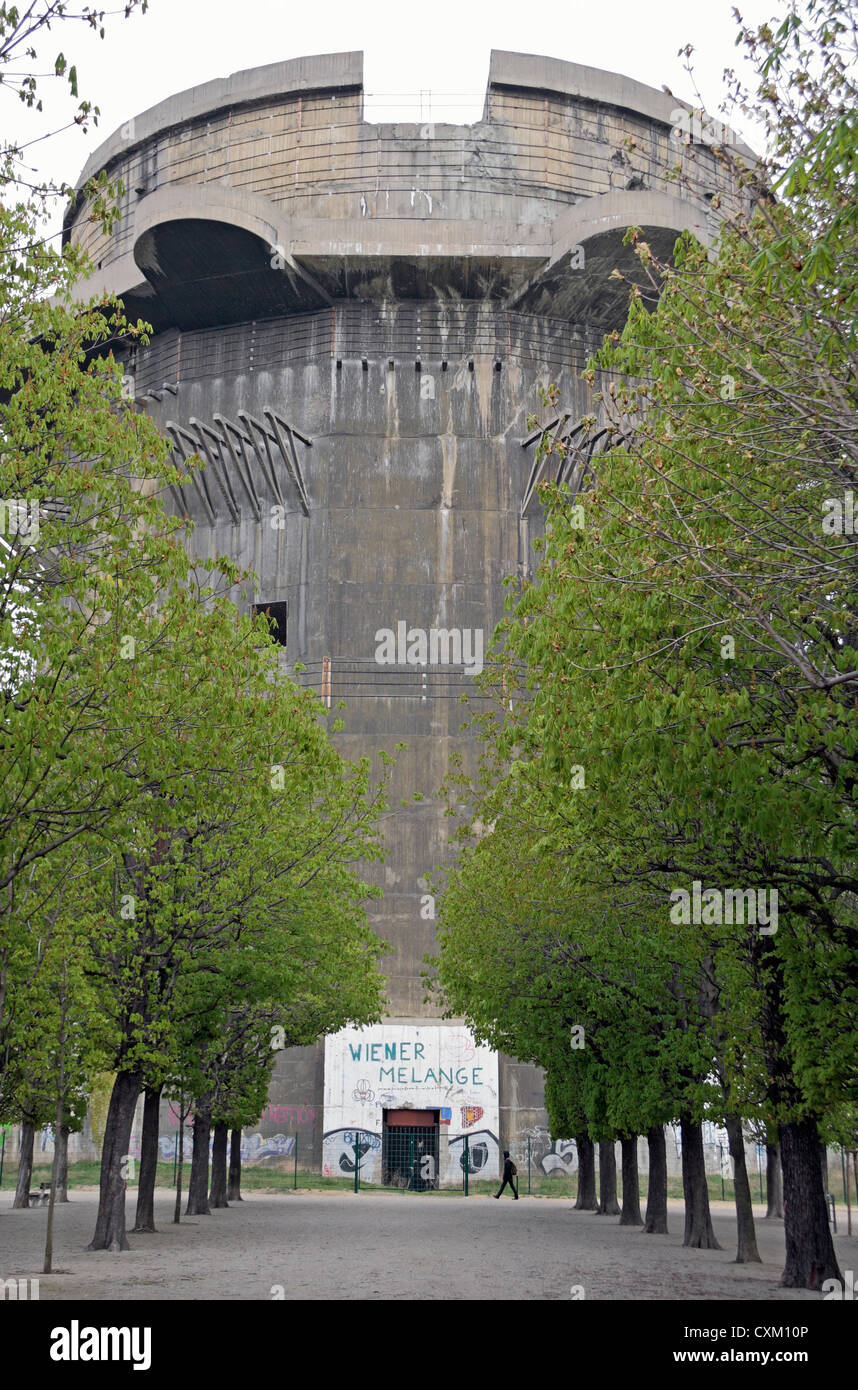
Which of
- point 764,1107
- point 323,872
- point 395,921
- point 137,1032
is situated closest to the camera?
point 764,1107

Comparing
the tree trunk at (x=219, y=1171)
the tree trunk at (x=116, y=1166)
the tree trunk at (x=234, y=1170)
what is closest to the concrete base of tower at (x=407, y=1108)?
the tree trunk at (x=234, y=1170)

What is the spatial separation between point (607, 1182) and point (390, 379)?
35.9 metres

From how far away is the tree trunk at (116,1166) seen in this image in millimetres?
24172

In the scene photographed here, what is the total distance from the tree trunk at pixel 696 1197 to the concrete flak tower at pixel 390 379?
26380 millimetres

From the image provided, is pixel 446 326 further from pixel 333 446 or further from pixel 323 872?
pixel 323 872

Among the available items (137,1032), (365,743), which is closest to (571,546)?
(137,1032)

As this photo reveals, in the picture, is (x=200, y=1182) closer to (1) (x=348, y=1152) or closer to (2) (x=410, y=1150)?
(1) (x=348, y=1152)

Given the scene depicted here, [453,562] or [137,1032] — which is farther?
[453,562]

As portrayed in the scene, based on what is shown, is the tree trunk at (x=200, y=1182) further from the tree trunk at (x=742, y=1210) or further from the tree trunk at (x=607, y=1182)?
the tree trunk at (x=742, y=1210)

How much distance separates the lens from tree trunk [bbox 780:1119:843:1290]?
1941 cm

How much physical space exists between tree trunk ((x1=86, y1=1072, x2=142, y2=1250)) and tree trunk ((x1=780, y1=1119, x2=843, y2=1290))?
1148 cm

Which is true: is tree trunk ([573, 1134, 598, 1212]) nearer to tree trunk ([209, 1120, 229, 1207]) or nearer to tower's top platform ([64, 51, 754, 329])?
tree trunk ([209, 1120, 229, 1207])

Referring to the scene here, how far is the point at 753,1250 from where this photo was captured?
24.1 m

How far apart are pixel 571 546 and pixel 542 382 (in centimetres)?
4534
